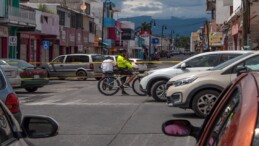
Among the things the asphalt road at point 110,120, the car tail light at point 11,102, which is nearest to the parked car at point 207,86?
the asphalt road at point 110,120

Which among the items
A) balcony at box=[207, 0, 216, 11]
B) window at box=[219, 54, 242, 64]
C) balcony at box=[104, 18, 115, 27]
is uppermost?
balcony at box=[207, 0, 216, 11]

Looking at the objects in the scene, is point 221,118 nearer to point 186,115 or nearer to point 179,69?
point 186,115

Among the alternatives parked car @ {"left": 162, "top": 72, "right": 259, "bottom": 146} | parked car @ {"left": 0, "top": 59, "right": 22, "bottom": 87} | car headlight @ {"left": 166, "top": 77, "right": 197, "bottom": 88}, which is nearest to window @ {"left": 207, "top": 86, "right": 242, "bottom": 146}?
parked car @ {"left": 162, "top": 72, "right": 259, "bottom": 146}

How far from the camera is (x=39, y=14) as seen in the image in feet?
156

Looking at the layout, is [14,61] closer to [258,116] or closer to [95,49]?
[258,116]

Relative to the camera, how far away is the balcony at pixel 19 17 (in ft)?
123

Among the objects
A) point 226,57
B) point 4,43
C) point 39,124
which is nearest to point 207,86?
point 226,57

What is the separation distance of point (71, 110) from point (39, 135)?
10929 mm

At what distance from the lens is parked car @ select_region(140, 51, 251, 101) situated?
16.8m

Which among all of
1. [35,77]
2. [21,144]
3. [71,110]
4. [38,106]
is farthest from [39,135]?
[35,77]

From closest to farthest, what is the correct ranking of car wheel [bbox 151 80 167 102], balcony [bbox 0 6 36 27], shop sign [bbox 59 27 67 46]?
1. car wheel [bbox 151 80 167 102]
2. balcony [bbox 0 6 36 27]
3. shop sign [bbox 59 27 67 46]

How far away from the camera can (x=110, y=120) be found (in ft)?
42.7

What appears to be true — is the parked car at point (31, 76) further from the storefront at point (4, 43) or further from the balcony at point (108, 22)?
the balcony at point (108, 22)

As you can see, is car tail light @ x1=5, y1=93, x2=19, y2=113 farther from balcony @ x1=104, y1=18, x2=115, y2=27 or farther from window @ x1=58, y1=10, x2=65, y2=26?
balcony @ x1=104, y1=18, x2=115, y2=27
